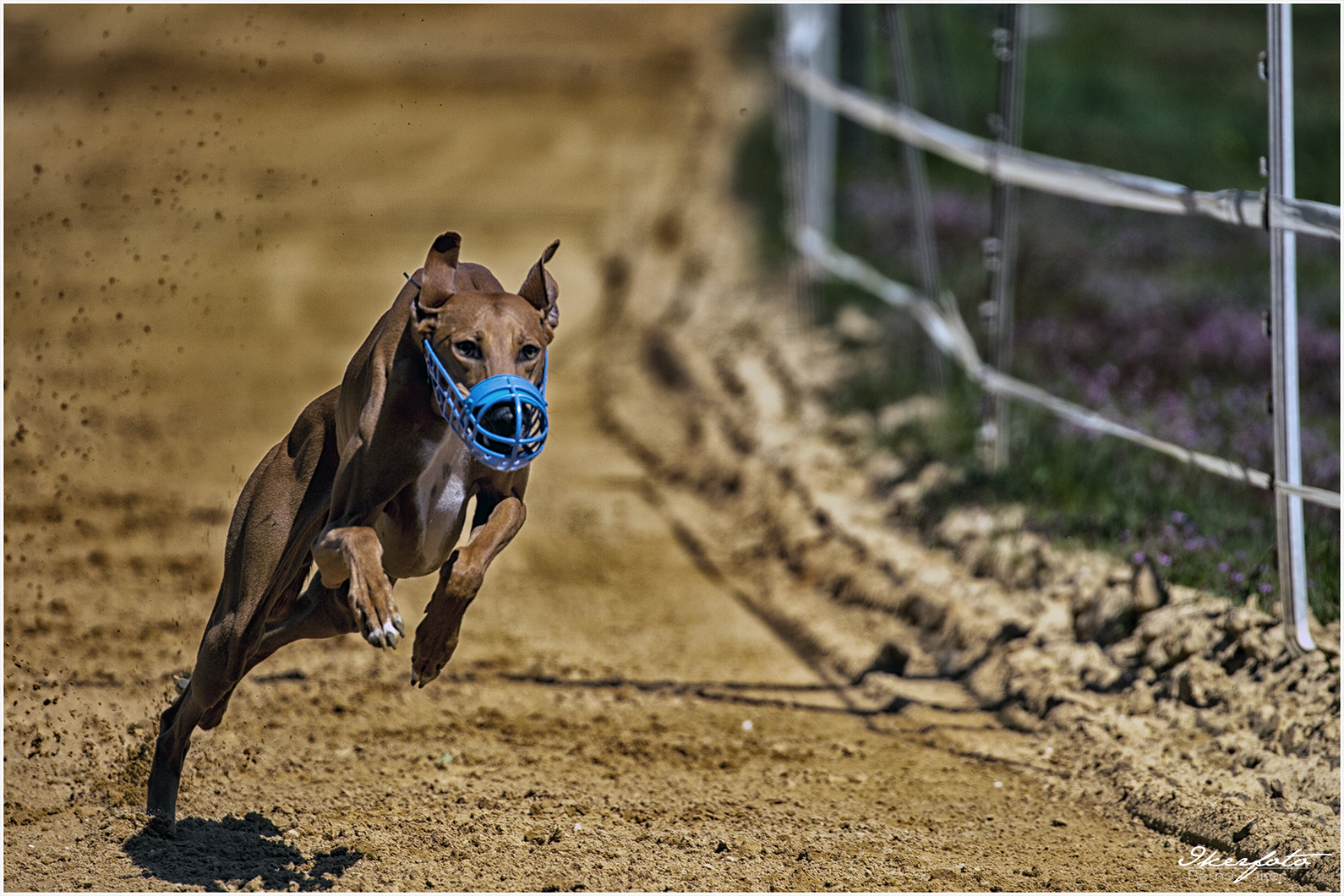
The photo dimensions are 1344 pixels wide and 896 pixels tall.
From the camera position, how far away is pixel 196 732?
5316 mm

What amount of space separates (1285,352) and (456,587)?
3.23 meters

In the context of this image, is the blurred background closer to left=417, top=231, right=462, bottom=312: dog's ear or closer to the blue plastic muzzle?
the blue plastic muzzle

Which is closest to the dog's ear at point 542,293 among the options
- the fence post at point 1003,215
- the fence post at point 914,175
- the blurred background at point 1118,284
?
the blurred background at point 1118,284

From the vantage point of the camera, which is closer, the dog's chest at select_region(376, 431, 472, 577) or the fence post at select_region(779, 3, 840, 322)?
the dog's chest at select_region(376, 431, 472, 577)

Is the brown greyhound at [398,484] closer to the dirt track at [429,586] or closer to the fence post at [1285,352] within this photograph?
the dirt track at [429,586]

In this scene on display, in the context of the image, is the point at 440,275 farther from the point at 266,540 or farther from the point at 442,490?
the point at 266,540

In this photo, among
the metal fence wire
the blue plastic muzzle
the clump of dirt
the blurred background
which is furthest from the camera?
the blurred background

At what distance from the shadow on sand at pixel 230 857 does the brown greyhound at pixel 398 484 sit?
55 centimetres

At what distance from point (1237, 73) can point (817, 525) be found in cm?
1043

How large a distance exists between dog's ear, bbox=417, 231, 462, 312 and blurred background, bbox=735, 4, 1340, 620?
11.7ft

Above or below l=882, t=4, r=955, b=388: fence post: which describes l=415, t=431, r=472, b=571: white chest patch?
below

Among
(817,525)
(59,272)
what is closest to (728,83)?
(59,272)

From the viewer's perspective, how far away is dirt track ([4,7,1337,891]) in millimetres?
4469

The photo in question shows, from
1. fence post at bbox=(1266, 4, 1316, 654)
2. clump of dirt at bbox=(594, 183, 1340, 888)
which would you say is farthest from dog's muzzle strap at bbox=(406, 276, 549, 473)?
fence post at bbox=(1266, 4, 1316, 654)
